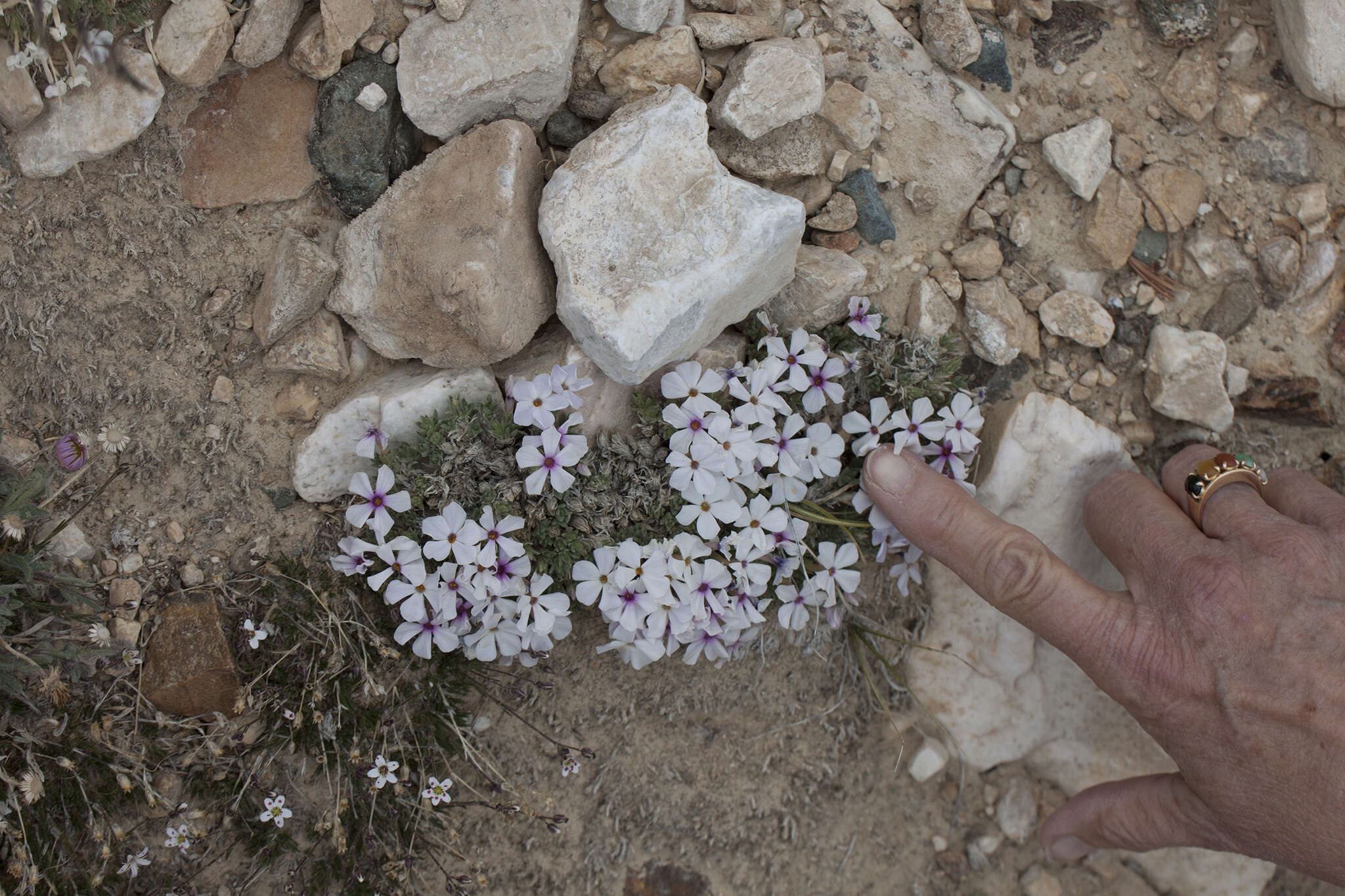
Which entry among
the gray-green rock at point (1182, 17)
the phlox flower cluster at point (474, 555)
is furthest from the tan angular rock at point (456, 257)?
the gray-green rock at point (1182, 17)

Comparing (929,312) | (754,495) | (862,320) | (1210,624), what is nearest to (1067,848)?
(1210,624)

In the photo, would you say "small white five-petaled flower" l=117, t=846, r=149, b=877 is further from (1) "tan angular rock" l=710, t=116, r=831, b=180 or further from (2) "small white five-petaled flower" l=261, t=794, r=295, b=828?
(1) "tan angular rock" l=710, t=116, r=831, b=180

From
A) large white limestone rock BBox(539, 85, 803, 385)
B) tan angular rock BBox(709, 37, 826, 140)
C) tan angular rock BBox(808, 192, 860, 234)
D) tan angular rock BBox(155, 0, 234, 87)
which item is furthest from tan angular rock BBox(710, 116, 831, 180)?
tan angular rock BBox(155, 0, 234, 87)

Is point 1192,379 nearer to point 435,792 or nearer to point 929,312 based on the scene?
point 929,312

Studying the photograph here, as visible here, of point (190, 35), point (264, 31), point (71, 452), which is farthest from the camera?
point (71, 452)

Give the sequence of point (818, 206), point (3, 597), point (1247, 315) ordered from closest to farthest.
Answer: point (3, 597) < point (818, 206) < point (1247, 315)

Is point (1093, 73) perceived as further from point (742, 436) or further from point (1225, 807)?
point (1225, 807)

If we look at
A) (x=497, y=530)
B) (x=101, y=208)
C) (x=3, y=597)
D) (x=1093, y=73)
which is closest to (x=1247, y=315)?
(x=1093, y=73)
